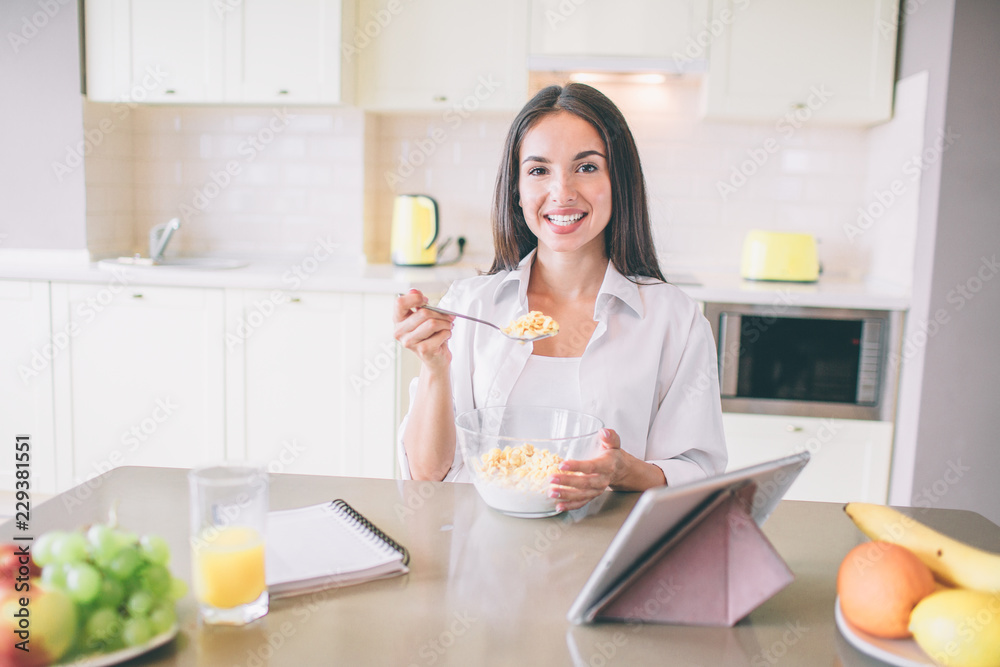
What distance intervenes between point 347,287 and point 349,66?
0.90 m

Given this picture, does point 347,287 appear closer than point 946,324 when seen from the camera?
No

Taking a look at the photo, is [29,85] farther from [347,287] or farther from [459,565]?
[459,565]

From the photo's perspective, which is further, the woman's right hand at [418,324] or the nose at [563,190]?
the nose at [563,190]

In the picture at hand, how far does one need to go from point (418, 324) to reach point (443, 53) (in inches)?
81.7

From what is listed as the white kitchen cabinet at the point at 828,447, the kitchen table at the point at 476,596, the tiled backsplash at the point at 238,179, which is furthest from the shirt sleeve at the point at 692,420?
the tiled backsplash at the point at 238,179

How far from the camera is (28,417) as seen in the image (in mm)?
3156

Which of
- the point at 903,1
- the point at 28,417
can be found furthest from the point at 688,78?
the point at 28,417

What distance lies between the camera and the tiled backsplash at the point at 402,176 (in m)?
3.40

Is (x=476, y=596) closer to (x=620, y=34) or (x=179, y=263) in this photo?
(x=620, y=34)

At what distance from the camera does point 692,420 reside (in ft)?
4.99

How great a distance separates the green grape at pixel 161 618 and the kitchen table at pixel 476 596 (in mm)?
24

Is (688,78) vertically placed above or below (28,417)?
above

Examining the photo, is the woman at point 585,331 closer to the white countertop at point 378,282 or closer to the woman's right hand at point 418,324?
the woman's right hand at point 418,324

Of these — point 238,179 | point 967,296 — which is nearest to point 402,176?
point 238,179
